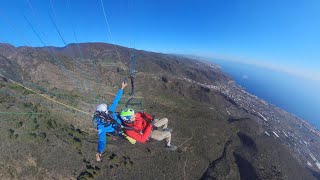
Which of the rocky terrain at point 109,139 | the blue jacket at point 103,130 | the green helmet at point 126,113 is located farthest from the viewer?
the rocky terrain at point 109,139

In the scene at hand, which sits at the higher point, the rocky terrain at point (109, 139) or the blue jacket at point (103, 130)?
the blue jacket at point (103, 130)

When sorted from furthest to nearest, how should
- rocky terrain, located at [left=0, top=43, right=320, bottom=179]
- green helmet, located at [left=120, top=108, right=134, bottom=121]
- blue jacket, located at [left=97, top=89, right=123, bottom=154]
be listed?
1. rocky terrain, located at [left=0, top=43, right=320, bottom=179]
2. green helmet, located at [left=120, top=108, right=134, bottom=121]
3. blue jacket, located at [left=97, top=89, right=123, bottom=154]

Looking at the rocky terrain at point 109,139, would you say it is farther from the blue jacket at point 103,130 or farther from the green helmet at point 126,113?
the green helmet at point 126,113

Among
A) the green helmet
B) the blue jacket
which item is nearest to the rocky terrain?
the blue jacket

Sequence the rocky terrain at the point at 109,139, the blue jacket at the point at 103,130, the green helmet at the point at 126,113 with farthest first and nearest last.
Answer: the rocky terrain at the point at 109,139 → the green helmet at the point at 126,113 → the blue jacket at the point at 103,130

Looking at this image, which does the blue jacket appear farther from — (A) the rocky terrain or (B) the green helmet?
(A) the rocky terrain

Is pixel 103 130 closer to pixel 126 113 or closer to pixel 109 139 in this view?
pixel 126 113

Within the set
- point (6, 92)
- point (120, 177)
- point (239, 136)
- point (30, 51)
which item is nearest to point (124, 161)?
point (120, 177)

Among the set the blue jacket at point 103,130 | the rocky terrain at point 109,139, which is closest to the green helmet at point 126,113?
the blue jacket at point 103,130

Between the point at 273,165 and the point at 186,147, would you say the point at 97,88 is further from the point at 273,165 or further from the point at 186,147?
the point at 273,165

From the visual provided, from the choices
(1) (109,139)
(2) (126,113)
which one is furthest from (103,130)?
(1) (109,139)
